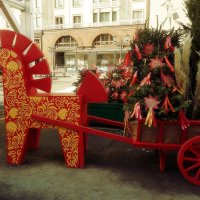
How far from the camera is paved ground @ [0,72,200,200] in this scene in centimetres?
290

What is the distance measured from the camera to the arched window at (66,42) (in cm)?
3397

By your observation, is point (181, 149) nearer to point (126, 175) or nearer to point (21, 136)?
point (126, 175)

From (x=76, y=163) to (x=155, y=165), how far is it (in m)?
1.11

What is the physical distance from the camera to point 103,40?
107ft

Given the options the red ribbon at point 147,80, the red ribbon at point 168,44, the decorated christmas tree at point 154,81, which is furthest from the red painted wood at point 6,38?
the red ribbon at point 168,44

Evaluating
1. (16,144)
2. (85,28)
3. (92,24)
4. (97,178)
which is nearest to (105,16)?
(92,24)

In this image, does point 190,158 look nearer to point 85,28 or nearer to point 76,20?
point 85,28

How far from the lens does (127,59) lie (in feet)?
10.7

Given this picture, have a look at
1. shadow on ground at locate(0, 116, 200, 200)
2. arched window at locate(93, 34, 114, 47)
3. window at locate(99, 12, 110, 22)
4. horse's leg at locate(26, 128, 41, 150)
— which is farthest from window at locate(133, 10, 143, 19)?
horse's leg at locate(26, 128, 41, 150)

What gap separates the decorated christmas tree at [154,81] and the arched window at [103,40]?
29383mm

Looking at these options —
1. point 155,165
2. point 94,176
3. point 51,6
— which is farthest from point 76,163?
point 51,6

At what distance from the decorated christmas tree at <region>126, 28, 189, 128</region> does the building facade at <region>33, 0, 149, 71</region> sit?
2664 cm

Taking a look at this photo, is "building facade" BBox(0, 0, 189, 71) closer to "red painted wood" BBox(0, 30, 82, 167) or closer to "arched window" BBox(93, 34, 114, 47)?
"arched window" BBox(93, 34, 114, 47)

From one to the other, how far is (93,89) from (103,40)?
30.0 meters
